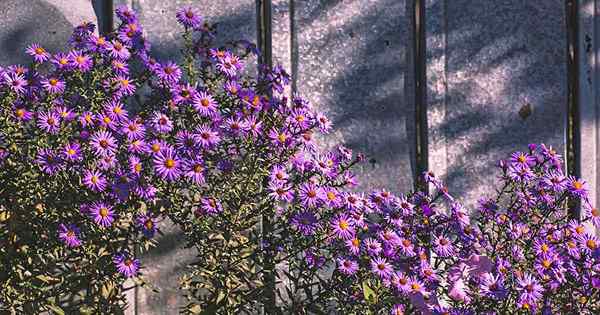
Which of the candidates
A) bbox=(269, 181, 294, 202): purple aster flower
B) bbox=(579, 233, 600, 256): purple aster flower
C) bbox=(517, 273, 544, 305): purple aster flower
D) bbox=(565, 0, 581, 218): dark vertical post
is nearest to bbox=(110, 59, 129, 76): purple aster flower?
bbox=(269, 181, 294, 202): purple aster flower

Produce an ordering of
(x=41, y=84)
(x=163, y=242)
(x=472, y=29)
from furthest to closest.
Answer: (x=472, y=29)
(x=163, y=242)
(x=41, y=84)

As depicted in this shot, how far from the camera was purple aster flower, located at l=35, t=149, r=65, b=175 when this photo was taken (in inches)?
112

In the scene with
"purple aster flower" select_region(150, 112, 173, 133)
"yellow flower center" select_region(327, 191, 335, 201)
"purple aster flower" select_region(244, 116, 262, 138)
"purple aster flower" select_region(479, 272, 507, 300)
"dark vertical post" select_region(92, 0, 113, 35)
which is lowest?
"purple aster flower" select_region(479, 272, 507, 300)

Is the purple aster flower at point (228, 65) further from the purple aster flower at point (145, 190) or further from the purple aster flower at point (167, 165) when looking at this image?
the purple aster flower at point (145, 190)

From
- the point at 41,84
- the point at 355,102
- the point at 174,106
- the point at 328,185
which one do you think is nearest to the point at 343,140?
the point at 355,102

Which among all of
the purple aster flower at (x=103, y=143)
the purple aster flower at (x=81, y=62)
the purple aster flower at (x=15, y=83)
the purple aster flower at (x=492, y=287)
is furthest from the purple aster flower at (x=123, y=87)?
the purple aster flower at (x=492, y=287)

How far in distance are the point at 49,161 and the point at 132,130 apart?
29 centimetres

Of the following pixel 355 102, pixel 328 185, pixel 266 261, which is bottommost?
pixel 266 261

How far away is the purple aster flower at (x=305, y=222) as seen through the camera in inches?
117

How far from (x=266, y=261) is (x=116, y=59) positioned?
36.0 inches

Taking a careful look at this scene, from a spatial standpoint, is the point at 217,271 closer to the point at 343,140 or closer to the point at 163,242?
the point at 163,242

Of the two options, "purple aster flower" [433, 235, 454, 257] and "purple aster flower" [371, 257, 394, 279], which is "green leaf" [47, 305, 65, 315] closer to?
"purple aster flower" [371, 257, 394, 279]

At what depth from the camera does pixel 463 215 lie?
10.4 ft

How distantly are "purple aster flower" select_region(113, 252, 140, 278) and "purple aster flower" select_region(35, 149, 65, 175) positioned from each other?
1.21ft
